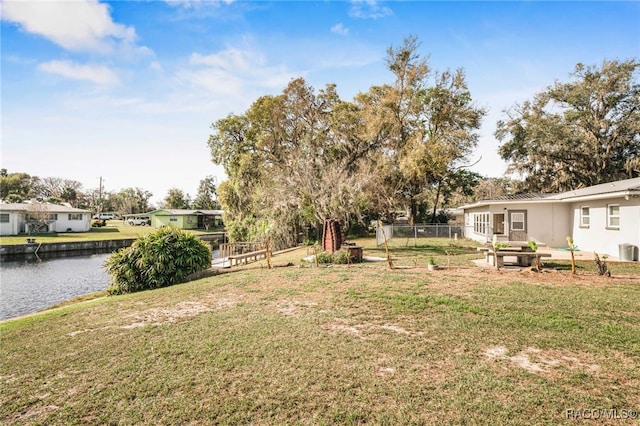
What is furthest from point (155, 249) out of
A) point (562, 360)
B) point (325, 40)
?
point (562, 360)

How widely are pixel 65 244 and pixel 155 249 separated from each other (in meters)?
21.9

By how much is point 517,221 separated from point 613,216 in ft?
17.6

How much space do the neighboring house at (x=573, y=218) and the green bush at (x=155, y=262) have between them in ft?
52.7

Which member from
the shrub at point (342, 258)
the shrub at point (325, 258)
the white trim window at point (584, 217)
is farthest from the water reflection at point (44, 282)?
the white trim window at point (584, 217)

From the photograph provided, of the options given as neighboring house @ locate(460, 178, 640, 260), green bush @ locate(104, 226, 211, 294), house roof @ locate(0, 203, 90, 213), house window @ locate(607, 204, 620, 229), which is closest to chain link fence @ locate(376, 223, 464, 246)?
neighboring house @ locate(460, 178, 640, 260)

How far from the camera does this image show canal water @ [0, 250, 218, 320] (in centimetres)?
1217

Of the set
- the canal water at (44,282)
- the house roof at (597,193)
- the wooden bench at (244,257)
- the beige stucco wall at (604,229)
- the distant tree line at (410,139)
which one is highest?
the distant tree line at (410,139)

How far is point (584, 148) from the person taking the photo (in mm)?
26469

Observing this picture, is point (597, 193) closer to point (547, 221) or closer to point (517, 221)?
point (547, 221)

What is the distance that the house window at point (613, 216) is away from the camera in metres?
12.8

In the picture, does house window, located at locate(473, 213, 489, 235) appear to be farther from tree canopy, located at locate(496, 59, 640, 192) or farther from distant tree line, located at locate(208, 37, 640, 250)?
tree canopy, located at locate(496, 59, 640, 192)

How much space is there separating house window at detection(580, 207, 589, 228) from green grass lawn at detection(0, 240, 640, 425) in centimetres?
801

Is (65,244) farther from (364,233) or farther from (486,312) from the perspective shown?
(486,312)

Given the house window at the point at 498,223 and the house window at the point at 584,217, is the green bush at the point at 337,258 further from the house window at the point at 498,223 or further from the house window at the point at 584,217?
the house window at the point at 584,217
